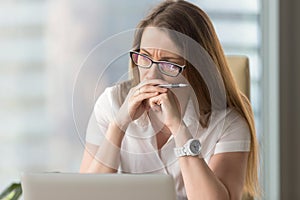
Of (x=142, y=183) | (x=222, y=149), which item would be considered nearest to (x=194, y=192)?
(x=222, y=149)

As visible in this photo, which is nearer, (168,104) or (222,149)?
(168,104)

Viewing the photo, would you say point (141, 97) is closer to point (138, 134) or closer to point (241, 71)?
point (138, 134)

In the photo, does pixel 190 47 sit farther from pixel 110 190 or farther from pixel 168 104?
pixel 110 190

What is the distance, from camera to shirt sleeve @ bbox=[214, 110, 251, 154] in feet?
5.47

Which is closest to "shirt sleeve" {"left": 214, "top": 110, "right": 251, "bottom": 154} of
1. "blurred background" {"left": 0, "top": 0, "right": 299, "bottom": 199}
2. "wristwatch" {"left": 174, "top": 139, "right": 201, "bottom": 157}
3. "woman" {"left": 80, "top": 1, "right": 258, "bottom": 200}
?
"woman" {"left": 80, "top": 1, "right": 258, "bottom": 200}

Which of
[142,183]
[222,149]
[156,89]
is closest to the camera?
[142,183]

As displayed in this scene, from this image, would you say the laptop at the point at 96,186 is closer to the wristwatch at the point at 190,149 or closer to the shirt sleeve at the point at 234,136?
the wristwatch at the point at 190,149

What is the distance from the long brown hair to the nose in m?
0.08

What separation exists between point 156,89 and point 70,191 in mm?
472

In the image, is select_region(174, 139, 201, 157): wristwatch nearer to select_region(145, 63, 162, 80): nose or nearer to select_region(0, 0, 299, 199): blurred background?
select_region(145, 63, 162, 80): nose

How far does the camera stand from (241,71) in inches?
83.7

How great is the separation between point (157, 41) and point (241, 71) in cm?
73

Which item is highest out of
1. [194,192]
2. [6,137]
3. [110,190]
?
[110,190]

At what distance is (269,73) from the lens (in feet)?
10.4
